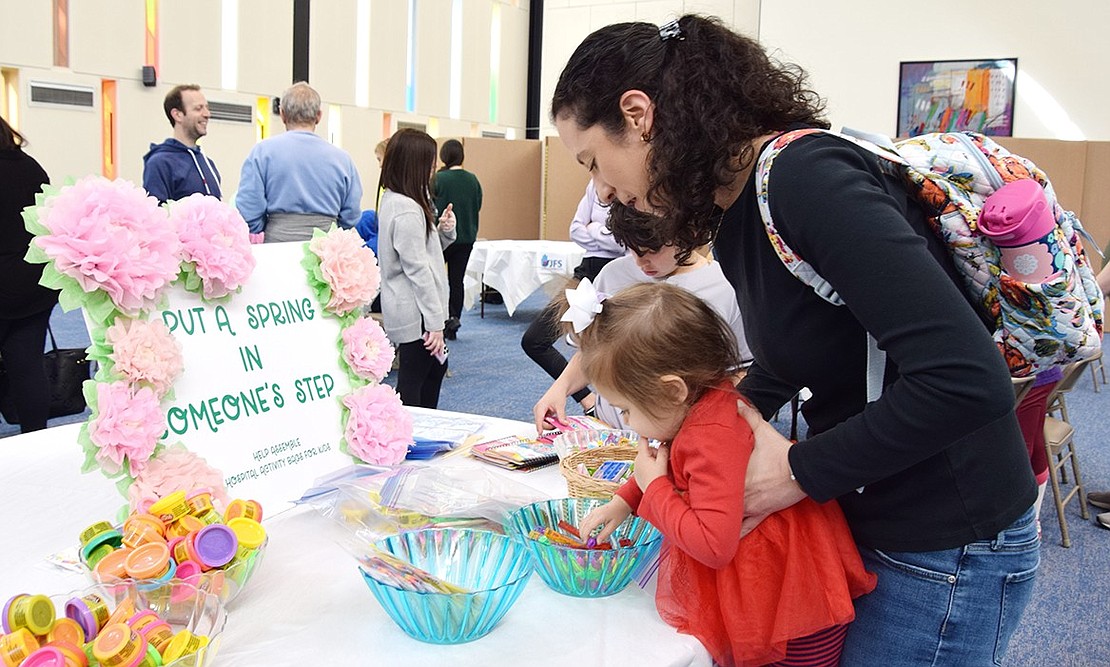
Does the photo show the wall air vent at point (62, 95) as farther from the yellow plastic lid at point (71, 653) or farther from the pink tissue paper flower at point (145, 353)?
the yellow plastic lid at point (71, 653)

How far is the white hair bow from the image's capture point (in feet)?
3.36

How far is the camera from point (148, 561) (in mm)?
921

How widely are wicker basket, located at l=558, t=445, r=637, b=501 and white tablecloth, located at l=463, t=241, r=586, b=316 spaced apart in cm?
507

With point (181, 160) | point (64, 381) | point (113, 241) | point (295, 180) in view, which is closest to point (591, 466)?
point (113, 241)

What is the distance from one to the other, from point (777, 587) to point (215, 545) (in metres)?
0.61

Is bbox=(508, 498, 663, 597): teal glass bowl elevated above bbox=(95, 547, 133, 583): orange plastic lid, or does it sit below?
below

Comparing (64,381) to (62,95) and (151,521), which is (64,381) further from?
(62,95)

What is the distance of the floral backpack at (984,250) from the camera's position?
2.90 ft

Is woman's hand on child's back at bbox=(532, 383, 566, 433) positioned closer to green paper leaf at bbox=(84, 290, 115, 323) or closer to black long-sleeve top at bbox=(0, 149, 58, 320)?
green paper leaf at bbox=(84, 290, 115, 323)

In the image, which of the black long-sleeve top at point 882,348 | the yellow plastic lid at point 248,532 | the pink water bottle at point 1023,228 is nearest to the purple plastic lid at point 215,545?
the yellow plastic lid at point 248,532

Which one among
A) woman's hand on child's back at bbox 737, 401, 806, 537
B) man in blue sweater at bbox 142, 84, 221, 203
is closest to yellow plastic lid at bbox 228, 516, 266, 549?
woman's hand on child's back at bbox 737, 401, 806, 537

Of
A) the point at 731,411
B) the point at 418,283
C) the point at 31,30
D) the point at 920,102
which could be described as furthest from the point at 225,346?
the point at 920,102

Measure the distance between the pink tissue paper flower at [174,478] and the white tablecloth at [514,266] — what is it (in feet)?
17.5

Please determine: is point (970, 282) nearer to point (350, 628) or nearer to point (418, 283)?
point (350, 628)
